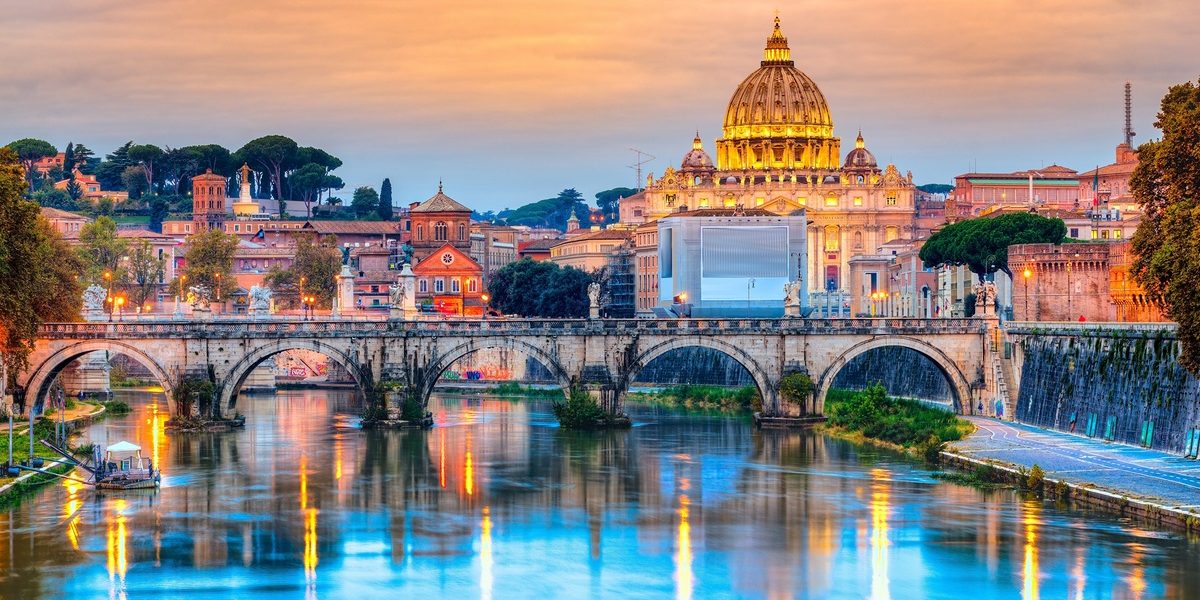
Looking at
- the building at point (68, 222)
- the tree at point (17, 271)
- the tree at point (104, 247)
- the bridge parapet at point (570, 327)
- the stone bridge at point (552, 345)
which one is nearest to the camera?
the tree at point (17, 271)

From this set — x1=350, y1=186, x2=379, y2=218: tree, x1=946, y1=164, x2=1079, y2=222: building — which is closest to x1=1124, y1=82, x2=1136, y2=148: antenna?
x1=946, y1=164, x2=1079, y2=222: building

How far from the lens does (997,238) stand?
3647 inches

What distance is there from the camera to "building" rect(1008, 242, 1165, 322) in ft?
259

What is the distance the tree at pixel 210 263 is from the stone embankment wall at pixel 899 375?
148ft

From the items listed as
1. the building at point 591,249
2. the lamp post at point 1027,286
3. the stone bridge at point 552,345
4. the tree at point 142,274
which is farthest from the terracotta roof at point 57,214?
the lamp post at point 1027,286

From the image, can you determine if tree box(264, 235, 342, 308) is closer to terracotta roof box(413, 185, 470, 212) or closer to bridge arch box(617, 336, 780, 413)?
terracotta roof box(413, 185, 470, 212)

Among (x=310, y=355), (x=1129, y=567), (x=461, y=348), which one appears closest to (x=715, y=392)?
(x=461, y=348)

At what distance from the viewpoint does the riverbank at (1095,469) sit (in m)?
47.8

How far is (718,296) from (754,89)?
69.7 meters

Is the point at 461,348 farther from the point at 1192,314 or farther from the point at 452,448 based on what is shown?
the point at 1192,314

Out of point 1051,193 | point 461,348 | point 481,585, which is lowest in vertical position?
point 481,585

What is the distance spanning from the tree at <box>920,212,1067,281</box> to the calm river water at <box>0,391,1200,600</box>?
27517 millimetres

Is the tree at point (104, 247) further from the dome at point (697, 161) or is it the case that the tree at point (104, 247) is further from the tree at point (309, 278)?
the dome at point (697, 161)

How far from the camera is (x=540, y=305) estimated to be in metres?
129
